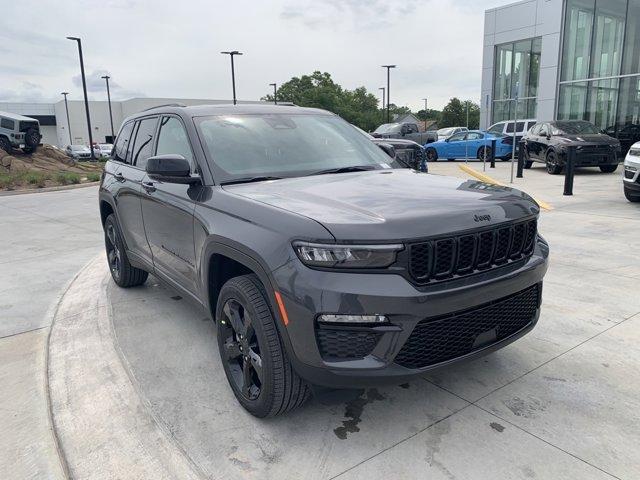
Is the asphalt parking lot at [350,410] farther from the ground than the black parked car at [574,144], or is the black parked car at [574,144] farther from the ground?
the black parked car at [574,144]

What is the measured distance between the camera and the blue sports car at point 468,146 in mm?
20641

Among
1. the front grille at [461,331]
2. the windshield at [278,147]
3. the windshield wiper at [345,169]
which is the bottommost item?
the front grille at [461,331]

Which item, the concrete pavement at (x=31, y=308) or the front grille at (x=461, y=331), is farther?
the concrete pavement at (x=31, y=308)

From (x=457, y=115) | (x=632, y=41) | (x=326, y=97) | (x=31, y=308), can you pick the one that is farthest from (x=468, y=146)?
(x=457, y=115)

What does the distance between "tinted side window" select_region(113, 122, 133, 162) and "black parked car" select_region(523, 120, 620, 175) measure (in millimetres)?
12586

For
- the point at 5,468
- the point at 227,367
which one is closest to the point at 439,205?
the point at 227,367

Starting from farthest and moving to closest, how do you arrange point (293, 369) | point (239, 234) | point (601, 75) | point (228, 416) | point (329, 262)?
point (601, 75) < point (228, 416) < point (239, 234) < point (293, 369) < point (329, 262)

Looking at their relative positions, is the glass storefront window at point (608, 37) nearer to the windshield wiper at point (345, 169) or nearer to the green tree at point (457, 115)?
the windshield wiper at point (345, 169)

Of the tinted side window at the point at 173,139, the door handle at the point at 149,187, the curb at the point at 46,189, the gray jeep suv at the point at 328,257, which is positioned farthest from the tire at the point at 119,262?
the curb at the point at 46,189

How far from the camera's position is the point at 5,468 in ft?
8.31

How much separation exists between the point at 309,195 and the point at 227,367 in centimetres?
115

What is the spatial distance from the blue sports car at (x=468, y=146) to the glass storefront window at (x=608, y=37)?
5.24m

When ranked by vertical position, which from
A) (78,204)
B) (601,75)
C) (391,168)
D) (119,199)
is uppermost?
(601,75)

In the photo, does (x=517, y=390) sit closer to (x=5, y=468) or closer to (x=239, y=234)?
(x=239, y=234)
